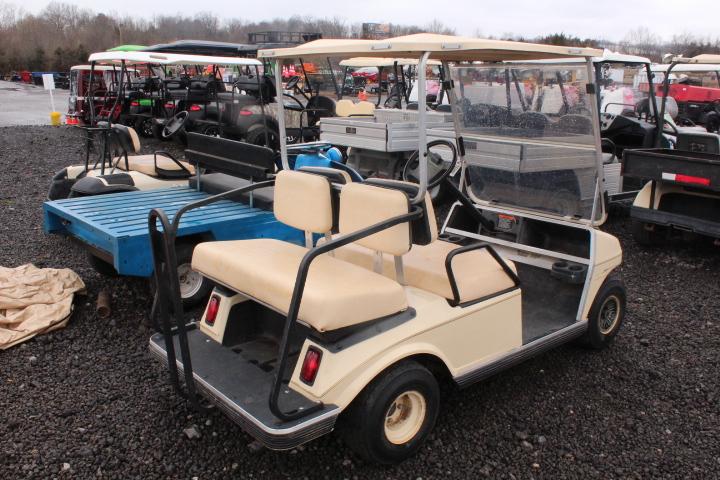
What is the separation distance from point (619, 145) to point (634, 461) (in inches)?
207

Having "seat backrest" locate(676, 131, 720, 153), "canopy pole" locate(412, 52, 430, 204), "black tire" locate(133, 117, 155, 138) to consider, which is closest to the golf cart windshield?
"canopy pole" locate(412, 52, 430, 204)

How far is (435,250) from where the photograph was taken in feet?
10.8

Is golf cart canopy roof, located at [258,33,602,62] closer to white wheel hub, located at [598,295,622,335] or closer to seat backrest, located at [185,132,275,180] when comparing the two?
seat backrest, located at [185,132,275,180]

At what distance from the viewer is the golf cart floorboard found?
2.23 meters

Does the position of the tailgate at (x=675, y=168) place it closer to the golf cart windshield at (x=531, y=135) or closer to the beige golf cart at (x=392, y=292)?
the beige golf cart at (x=392, y=292)

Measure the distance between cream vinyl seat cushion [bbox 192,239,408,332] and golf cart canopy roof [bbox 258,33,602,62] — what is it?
971 mm

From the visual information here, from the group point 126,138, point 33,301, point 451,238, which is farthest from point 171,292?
point 126,138

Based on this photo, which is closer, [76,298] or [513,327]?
[513,327]

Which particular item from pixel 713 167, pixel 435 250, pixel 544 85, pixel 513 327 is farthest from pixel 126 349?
pixel 713 167

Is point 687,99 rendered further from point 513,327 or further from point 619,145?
point 513,327

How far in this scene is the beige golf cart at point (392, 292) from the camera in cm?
238

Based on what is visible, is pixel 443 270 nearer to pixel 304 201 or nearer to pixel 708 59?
pixel 304 201

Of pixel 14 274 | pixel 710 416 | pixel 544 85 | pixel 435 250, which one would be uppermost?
pixel 544 85

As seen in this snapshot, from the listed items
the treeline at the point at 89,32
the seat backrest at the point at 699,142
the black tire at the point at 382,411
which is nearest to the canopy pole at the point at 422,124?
the black tire at the point at 382,411
